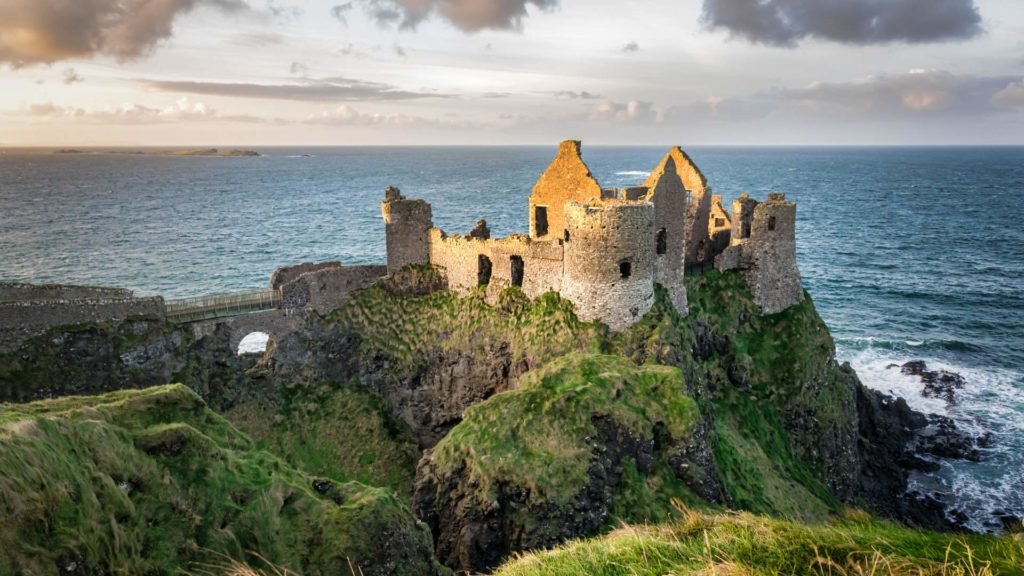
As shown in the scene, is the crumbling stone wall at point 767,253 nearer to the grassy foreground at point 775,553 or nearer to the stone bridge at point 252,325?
the stone bridge at point 252,325

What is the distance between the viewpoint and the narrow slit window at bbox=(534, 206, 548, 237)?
36250mm

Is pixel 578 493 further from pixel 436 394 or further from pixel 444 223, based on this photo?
pixel 444 223

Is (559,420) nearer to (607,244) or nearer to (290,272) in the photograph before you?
(607,244)

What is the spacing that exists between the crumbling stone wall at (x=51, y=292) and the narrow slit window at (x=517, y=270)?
58.1 feet

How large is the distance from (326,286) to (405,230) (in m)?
5.07

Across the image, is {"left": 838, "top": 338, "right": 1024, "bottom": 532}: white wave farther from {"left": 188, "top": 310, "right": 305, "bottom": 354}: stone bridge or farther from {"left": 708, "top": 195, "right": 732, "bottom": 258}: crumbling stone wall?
{"left": 188, "top": 310, "right": 305, "bottom": 354}: stone bridge

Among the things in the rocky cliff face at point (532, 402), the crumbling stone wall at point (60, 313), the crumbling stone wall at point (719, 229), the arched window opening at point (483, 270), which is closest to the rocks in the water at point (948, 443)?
the rocky cliff face at point (532, 402)

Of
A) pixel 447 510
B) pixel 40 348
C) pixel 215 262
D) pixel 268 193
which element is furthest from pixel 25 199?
pixel 447 510

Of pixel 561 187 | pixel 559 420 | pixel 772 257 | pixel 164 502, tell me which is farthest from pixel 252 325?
pixel 772 257

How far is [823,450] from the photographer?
34500mm

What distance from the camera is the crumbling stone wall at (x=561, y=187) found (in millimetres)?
33969

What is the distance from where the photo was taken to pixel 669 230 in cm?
3328

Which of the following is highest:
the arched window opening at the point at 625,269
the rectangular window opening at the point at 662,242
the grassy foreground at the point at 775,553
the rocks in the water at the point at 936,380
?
the rectangular window opening at the point at 662,242

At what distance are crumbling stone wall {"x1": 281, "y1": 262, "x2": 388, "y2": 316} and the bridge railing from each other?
75 centimetres
